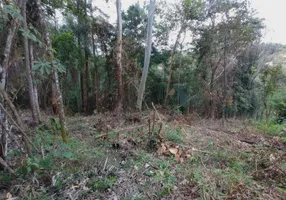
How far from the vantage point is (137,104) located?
23.7ft

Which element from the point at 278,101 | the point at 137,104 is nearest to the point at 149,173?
the point at 137,104

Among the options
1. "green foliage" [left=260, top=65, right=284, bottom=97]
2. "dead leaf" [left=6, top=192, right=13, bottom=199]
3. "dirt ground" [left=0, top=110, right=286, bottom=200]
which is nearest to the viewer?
"dead leaf" [left=6, top=192, right=13, bottom=199]

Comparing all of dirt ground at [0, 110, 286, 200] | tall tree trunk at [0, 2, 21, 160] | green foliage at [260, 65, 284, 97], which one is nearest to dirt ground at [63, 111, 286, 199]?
dirt ground at [0, 110, 286, 200]

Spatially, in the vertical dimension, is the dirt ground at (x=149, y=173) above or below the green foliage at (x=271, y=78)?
below

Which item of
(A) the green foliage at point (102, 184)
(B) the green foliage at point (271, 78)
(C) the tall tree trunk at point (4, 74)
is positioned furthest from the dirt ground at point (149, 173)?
(B) the green foliage at point (271, 78)

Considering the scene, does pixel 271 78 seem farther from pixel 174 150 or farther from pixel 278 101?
pixel 174 150

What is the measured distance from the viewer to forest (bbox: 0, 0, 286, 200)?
2102 millimetres

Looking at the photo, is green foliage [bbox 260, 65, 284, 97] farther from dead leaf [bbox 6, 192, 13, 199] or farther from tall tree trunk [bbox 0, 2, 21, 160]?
dead leaf [bbox 6, 192, 13, 199]

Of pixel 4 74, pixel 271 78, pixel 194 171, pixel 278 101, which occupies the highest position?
pixel 271 78

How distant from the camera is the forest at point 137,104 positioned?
210 cm

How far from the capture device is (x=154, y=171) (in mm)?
2436

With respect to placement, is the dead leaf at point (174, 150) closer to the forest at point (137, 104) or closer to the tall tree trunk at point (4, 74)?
the forest at point (137, 104)

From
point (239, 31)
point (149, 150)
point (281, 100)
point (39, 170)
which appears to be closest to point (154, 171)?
point (149, 150)

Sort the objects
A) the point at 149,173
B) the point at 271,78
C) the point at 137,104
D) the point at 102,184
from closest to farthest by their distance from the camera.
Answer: the point at 102,184 < the point at 149,173 < the point at 137,104 < the point at 271,78
